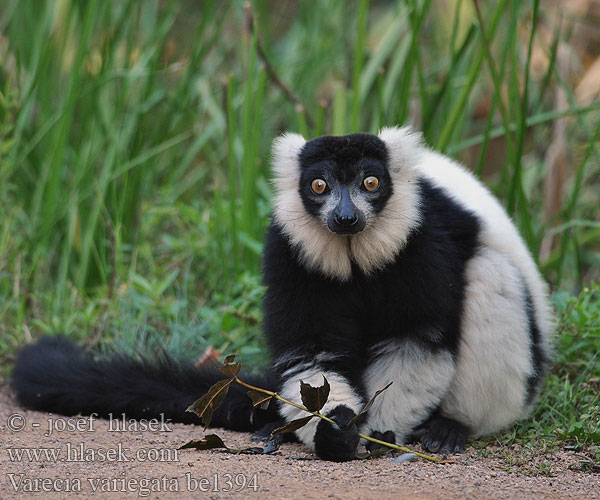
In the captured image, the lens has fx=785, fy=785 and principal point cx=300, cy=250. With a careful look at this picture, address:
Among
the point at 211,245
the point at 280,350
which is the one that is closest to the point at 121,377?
the point at 280,350

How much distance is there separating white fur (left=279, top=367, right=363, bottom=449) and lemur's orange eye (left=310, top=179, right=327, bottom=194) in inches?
32.4

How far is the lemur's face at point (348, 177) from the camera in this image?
3.62 m

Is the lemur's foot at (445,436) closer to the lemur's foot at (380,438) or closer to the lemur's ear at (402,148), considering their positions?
the lemur's foot at (380,438)

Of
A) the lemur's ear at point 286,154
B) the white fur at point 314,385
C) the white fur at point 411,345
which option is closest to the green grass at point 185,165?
the white fur at point 411,345

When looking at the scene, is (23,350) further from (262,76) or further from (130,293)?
(262,76)

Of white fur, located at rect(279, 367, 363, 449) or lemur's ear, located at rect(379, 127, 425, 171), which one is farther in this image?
lemur's ear, located at rect(379, 127, 425, 171)

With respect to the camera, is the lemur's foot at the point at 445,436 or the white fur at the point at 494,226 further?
the white fur at the point at 494,226

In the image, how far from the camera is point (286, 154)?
12.9 ft

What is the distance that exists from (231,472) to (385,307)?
1124 millimetres

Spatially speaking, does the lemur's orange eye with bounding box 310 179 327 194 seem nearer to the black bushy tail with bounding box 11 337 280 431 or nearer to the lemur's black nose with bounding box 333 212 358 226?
the lemur's black nose with bounding box 333 212 358 226

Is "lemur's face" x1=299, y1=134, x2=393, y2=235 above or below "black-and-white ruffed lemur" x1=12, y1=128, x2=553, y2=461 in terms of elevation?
above

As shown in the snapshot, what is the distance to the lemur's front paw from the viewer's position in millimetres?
3312

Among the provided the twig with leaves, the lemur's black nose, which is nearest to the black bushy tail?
the twig with leaves

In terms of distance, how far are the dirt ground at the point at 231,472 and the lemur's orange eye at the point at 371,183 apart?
3.98ft
